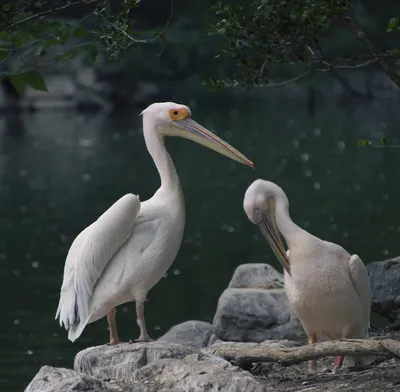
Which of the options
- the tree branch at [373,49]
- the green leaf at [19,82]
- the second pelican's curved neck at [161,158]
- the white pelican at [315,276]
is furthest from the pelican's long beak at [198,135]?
the green leaf at [19,82]

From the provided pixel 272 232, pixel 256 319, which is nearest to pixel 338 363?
pixel 272 232

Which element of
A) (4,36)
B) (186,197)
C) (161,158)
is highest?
(4,36)

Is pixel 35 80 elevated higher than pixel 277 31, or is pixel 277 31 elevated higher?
pixel 35 80

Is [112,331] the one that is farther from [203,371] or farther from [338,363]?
[338,363]

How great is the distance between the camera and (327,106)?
37.7 metres

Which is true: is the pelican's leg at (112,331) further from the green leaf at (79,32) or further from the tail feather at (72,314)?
the green leaf at (79,32)

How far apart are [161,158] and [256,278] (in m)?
2.58

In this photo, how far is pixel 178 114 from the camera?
18.4 ft

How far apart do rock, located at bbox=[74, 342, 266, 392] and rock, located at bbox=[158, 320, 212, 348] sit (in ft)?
8.61

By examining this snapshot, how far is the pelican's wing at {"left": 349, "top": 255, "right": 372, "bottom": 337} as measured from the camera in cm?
549

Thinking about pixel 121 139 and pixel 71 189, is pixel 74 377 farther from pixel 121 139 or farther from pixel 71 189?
pixel 121 139

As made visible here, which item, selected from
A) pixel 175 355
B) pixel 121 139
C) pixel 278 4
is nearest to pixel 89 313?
pixel 175 355

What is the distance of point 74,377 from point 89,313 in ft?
2.65

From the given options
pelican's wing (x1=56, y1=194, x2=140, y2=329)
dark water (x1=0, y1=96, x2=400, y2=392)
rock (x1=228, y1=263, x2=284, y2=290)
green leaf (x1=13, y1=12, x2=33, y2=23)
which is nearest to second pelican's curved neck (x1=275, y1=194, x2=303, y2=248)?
pelican's wing (x1=56, y1=194, x2=140, y2=329)
